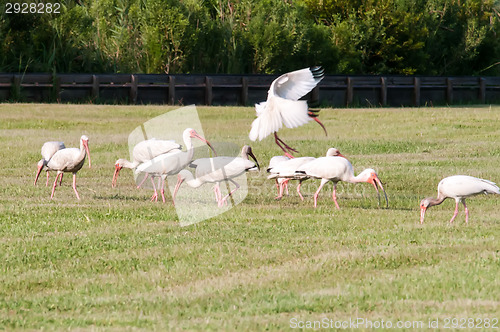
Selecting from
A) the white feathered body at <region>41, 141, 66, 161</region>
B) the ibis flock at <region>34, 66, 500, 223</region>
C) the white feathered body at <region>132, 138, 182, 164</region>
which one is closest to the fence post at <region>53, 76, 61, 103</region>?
the white feathered body at <region>41, 141, 66, 161</region>

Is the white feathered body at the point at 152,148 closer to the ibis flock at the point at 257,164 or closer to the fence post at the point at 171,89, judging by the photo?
the ibis flock at the point at 257,164

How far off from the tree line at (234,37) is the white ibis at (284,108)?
2027cm

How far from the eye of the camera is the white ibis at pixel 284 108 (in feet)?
47.3

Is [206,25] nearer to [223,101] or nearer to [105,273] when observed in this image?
[223,101]

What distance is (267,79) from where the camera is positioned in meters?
33.6

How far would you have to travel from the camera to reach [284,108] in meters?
14.5

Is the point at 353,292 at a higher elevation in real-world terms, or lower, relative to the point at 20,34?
lower

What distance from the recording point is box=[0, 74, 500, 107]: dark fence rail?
1225 inches

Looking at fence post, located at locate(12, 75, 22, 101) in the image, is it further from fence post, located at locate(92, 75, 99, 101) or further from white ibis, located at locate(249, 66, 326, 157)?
white ibis, located at locate(249, 66, 326, 157)

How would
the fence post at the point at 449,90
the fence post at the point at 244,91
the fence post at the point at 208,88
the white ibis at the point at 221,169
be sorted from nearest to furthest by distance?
the white ibis at the point at 221,169
the fence post at the point at 208,88
the fence post at the point at 244,91
the fence post at the point at 449,90

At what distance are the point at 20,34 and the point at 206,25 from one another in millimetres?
7630

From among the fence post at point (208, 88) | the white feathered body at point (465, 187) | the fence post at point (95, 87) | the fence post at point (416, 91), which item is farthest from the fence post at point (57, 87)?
the white feathered body at point (465, 187)

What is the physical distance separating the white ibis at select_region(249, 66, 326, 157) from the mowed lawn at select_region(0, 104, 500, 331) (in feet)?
3.70

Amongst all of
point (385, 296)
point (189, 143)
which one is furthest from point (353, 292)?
point (189, 143)
